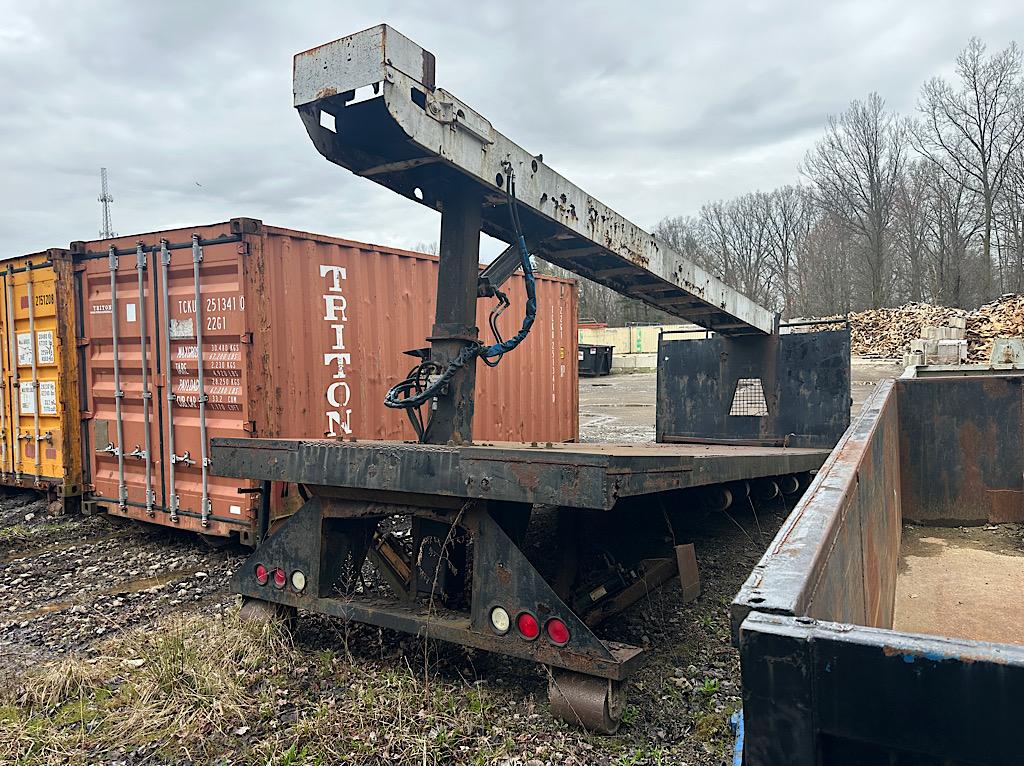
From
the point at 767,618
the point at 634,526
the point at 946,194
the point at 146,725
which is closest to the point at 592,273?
the point at 634,526

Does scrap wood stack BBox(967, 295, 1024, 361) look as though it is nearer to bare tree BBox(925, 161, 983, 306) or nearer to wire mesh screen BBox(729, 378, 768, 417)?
bare tree BBox(925, 161, 983, 306)

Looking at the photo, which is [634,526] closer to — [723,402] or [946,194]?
[723,402]

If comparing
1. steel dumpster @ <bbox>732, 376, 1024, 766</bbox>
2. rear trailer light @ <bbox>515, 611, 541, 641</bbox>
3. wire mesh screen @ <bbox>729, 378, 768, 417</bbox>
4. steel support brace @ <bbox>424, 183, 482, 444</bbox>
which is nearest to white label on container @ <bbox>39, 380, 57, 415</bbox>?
steel support brace @ <bbox>424, 183, 482, 444</bbox>

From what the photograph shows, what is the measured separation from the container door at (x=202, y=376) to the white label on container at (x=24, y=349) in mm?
2096

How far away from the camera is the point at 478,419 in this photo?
7457 millimetres

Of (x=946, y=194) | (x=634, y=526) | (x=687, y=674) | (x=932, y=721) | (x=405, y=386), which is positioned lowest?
(x=687, y=674)

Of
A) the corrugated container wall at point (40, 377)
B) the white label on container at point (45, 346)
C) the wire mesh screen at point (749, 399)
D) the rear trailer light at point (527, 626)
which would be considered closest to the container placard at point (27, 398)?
the corrugated container wall at point (40, 377)

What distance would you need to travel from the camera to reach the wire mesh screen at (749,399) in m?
6.21

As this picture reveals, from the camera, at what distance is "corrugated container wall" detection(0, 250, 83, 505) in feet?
20.6

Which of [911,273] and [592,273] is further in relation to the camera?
[911,273]

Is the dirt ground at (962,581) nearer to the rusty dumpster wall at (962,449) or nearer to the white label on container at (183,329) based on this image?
the rusty dumpster wall at (962,449)

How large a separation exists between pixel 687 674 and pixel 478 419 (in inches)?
172

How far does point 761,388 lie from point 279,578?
428 cm

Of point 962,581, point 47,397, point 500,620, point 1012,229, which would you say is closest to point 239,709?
point 500,620
